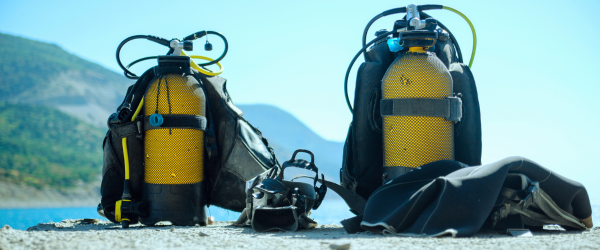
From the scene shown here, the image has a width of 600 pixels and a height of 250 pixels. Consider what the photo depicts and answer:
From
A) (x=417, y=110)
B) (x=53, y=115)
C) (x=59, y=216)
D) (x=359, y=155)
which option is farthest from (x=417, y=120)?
(x=53, y=115)

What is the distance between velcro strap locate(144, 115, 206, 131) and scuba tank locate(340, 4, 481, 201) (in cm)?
137

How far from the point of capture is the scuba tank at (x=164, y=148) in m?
4.05

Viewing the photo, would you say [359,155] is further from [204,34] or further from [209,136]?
[204,34]

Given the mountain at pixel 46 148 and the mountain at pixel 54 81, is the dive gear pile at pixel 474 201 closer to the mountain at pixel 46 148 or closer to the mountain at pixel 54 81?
the mountain at pixel 46 148

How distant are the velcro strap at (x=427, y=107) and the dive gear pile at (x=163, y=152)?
154 cm

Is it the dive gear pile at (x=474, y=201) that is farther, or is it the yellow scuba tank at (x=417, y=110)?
the yellow scuba tank at (x=417, y=110)

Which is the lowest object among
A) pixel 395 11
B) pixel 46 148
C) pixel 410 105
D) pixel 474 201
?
pixel 46 148

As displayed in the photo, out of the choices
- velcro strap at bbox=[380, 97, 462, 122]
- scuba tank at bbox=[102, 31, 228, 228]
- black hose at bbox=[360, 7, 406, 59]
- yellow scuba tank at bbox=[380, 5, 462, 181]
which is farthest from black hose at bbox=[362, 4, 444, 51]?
scuba tank at bbox=[102, 31, 228, 228]

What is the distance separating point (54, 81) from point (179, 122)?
4458 inches

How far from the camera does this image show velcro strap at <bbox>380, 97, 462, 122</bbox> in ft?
11.7

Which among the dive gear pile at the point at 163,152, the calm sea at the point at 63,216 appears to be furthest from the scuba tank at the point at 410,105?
the calm sea at the point at 63,216

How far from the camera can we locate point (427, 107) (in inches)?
140

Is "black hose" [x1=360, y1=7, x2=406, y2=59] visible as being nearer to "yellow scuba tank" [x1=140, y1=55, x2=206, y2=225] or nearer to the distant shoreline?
"yellow scuba tank" [x1=140, y1=55, x2=206, y2=225]

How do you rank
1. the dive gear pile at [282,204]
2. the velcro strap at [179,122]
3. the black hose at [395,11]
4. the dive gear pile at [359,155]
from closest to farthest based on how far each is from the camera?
1. the dive gear pile at [359,155]
2. the dive gear pile at [282,204]
3. the velcro strap at [179,122]
4. the black hose at [395,11]
